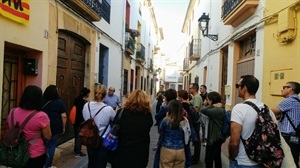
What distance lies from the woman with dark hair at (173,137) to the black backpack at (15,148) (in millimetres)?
1912

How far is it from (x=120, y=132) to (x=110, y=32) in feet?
29.0

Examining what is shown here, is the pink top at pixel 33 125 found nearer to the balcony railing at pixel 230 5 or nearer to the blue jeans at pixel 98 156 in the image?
the blue jeans at pixel 98 156

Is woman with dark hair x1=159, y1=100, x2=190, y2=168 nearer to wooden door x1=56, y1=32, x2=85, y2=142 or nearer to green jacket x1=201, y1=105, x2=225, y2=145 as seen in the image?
green jacket x1=201, y1=105, x2=225, y2=145

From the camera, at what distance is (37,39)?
6078 mm

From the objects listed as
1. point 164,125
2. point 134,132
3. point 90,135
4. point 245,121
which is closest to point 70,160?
point 90,135

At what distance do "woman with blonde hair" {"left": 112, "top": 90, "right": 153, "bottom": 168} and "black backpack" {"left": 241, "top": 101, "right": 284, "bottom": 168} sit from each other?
1227 mm

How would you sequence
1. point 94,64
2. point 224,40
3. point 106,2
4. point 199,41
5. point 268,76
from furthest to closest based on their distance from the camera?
point 199,41, point 224,40, point 106,2, point 94,64, point 268,76

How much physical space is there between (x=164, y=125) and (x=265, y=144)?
6.12 feet

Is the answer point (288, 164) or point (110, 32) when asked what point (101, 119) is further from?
point (110, 32)

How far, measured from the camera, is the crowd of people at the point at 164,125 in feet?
10.2

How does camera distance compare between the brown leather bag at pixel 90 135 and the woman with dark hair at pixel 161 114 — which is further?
the woman with dark hair at pixel 161 114

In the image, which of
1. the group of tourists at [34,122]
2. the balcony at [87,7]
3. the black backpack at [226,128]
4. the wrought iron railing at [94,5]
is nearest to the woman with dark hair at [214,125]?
the black backpack at [226,128]

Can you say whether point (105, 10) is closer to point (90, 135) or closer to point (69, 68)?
point (69, 68)

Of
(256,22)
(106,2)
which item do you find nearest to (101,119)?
(256,22)
